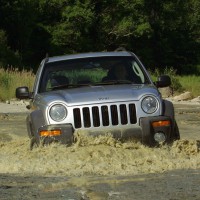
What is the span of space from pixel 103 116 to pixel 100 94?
0.32m

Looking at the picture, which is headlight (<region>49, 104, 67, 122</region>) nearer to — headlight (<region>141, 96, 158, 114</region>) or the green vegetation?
headlight (<region>141, 96, 158, 114</region>)

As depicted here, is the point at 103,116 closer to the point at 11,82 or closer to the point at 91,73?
the point at 91,73

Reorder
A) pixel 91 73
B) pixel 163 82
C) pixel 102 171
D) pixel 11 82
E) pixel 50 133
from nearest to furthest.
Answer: pixel 102 171 → pixel 50 133 → pixel 163 82 → pixel 91 73 → pixel 11 82

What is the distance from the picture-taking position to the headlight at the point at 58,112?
9.88 m

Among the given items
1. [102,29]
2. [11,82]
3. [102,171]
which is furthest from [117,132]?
[102,29]

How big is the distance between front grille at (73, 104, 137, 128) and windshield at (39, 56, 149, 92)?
1.09 m

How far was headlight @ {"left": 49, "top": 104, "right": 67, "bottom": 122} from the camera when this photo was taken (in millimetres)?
9875

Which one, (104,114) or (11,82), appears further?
(11,82)

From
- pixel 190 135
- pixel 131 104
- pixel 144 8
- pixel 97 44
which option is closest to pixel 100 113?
pixel 131 104

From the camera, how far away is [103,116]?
9789 millimetres

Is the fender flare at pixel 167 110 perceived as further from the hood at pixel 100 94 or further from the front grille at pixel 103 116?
the front grille at pixel 103 116

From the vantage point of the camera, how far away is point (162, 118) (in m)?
9.98

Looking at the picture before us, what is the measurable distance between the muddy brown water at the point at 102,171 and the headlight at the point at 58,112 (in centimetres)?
35

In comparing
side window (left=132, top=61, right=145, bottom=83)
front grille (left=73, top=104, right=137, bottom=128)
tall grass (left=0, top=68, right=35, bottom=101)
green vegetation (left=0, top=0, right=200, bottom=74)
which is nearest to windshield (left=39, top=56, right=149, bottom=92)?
side window (left=132, top=61, right=145, bottom=83)
